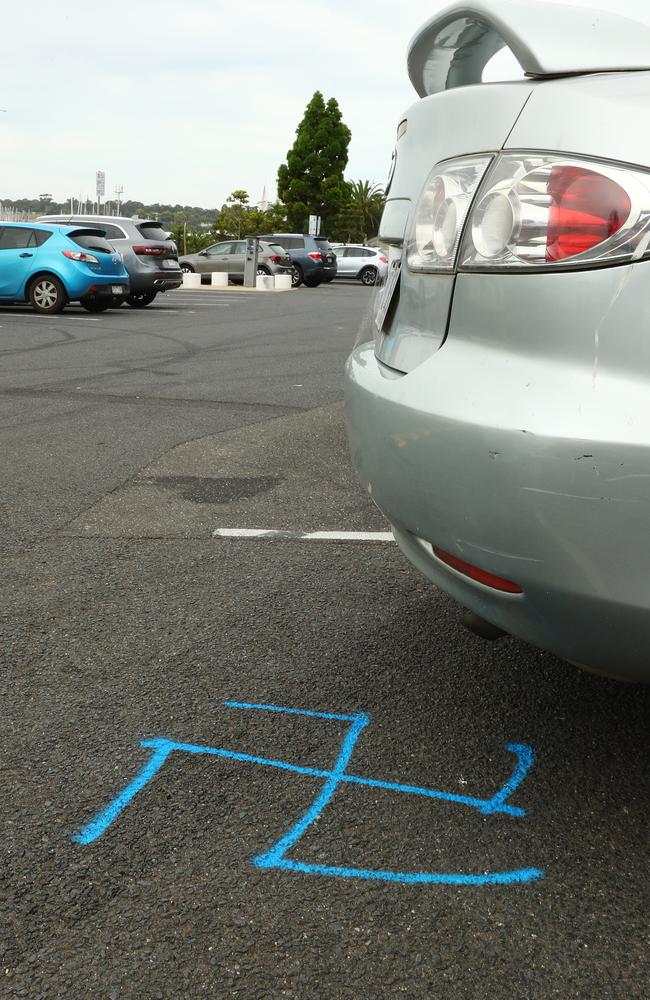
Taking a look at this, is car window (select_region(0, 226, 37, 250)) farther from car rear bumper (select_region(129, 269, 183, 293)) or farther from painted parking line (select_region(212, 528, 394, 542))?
painted parking line (select_region(212, 528, 394, 542))

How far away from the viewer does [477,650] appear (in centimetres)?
314

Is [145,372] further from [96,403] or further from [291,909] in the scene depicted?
[291,909]

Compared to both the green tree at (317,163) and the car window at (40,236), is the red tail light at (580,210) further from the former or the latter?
the green tree at (317,163)

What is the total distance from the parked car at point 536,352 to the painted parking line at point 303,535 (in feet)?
5.67

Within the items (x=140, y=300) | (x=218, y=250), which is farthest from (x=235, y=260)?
(x=140, y=300)

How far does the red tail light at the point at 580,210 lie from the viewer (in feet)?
6.21

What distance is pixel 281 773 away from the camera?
7.89 ft

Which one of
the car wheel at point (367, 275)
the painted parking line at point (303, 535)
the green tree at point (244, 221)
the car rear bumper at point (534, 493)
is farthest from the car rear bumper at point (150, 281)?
the green tree at point (244, 221)

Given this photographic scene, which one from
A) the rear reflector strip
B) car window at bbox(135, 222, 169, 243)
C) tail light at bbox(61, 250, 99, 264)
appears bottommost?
tail light at bbox(61, 250, 99, 264)

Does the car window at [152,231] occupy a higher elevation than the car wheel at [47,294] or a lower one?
higher

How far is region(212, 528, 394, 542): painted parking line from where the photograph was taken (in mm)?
4148

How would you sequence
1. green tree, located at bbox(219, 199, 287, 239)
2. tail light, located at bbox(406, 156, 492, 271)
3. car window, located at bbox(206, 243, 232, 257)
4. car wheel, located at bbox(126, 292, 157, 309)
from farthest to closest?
1. green tree, located at bbox(219, 199, 287, 239)
2. car window, located at bbox(206, 243, 232, 257)
3. car wheel, located at bbox(126, 292, 157, 309)
4. tail light, located at bbox(406, 156, 492, 271)

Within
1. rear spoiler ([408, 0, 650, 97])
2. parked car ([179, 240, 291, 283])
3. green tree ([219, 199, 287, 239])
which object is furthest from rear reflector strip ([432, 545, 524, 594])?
green tree ([219, 199, 287, 239])

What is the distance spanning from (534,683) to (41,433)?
13.8ft
